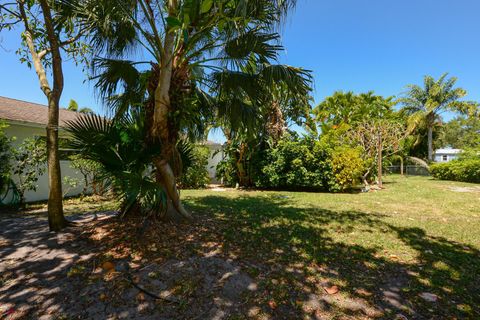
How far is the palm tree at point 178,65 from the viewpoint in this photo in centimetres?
434

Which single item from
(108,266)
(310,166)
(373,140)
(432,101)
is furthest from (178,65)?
(432,101)

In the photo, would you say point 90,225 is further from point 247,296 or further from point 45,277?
point 247,296

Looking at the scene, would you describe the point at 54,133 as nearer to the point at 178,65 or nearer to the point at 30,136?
the point at 178,65

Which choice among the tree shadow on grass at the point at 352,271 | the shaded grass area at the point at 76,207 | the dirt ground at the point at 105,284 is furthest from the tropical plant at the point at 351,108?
the dirt ground at the point at 105,284

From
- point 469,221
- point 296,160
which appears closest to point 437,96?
point 296,160

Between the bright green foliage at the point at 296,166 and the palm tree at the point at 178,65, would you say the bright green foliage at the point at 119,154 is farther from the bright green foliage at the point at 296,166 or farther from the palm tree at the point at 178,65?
the bright green foliage at the point at 296,166

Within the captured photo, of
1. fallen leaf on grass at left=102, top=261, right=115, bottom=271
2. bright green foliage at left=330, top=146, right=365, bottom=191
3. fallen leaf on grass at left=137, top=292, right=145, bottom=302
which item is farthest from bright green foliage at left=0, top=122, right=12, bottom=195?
bright green foliage at left=330, top=146, right=365, bottom=191

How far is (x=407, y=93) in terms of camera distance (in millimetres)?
27938

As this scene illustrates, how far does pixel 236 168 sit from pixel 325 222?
7.73m

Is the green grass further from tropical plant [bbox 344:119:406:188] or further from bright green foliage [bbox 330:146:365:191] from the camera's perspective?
tropical plant [bbox 344:119:406:188]

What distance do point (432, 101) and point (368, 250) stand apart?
95.2ft

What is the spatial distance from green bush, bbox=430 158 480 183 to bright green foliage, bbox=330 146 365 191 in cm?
975

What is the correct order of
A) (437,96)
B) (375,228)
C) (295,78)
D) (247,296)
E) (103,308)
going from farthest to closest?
(437,96) → (375,228) → (295,78) → (247,296) → (103,308)

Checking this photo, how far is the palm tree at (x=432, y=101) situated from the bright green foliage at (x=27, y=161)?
2915 centimetres
